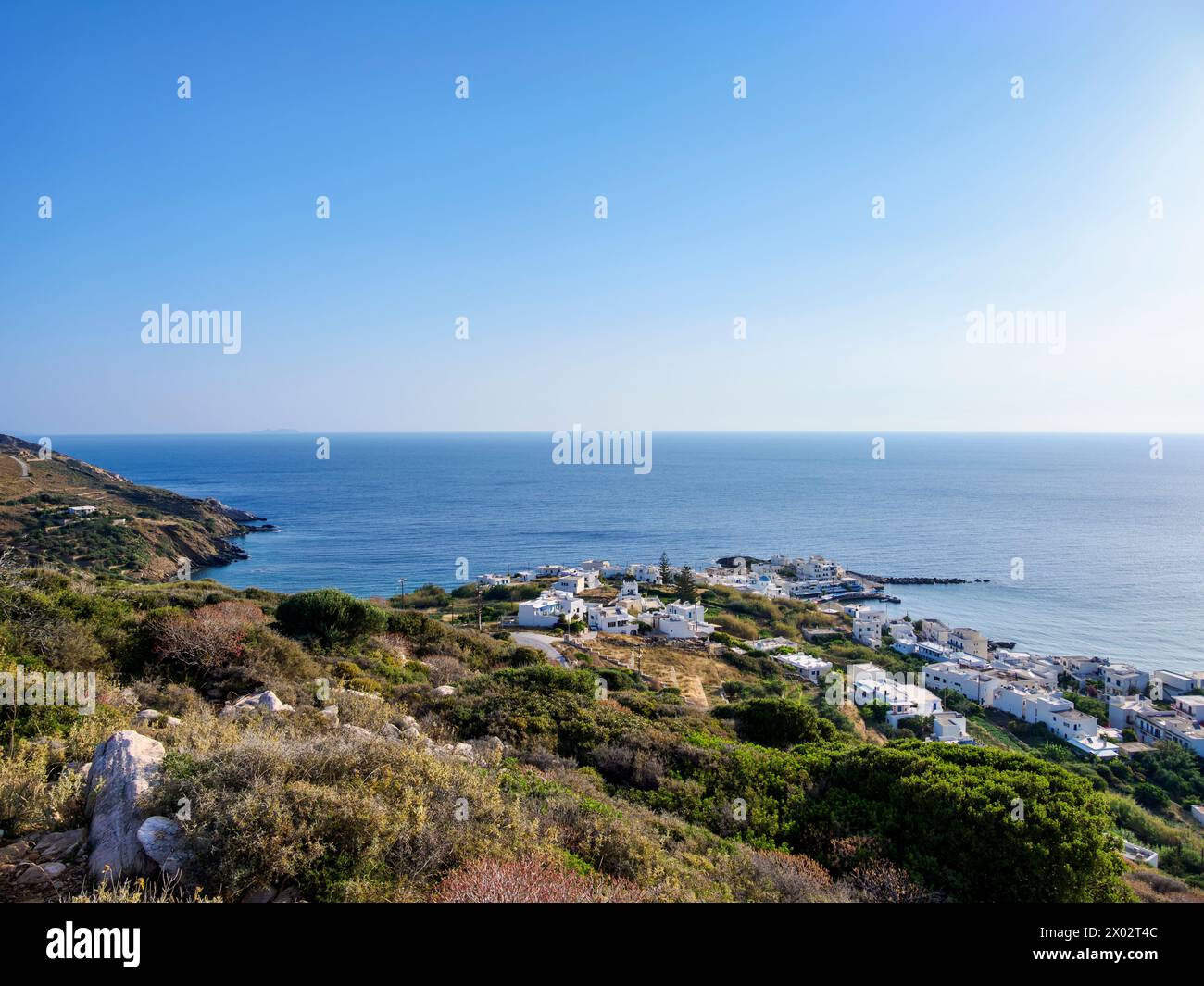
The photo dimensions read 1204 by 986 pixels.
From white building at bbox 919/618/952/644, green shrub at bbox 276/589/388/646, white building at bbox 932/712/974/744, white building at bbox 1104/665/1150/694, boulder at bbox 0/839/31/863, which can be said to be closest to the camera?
boulder at bbox 0/839/31/863

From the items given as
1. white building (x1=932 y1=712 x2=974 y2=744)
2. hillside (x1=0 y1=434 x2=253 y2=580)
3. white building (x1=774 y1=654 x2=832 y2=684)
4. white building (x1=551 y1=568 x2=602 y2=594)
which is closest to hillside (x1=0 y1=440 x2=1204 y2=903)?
white building (x1=932 y1=712 x2=974 y2=744)

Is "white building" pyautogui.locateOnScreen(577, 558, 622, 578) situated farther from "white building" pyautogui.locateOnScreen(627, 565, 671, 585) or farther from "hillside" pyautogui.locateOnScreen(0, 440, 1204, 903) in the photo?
"hillside" pyautogui.locateOnScreen(0, 440, 1204, 903)

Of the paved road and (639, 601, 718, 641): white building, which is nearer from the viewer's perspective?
the paved road

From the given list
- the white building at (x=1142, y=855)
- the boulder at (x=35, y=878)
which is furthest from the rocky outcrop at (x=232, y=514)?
the white building at (x=1142, y=855)

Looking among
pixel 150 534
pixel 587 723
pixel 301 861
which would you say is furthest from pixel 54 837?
pixel 150 534

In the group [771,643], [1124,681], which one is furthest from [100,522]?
[1124,681]
